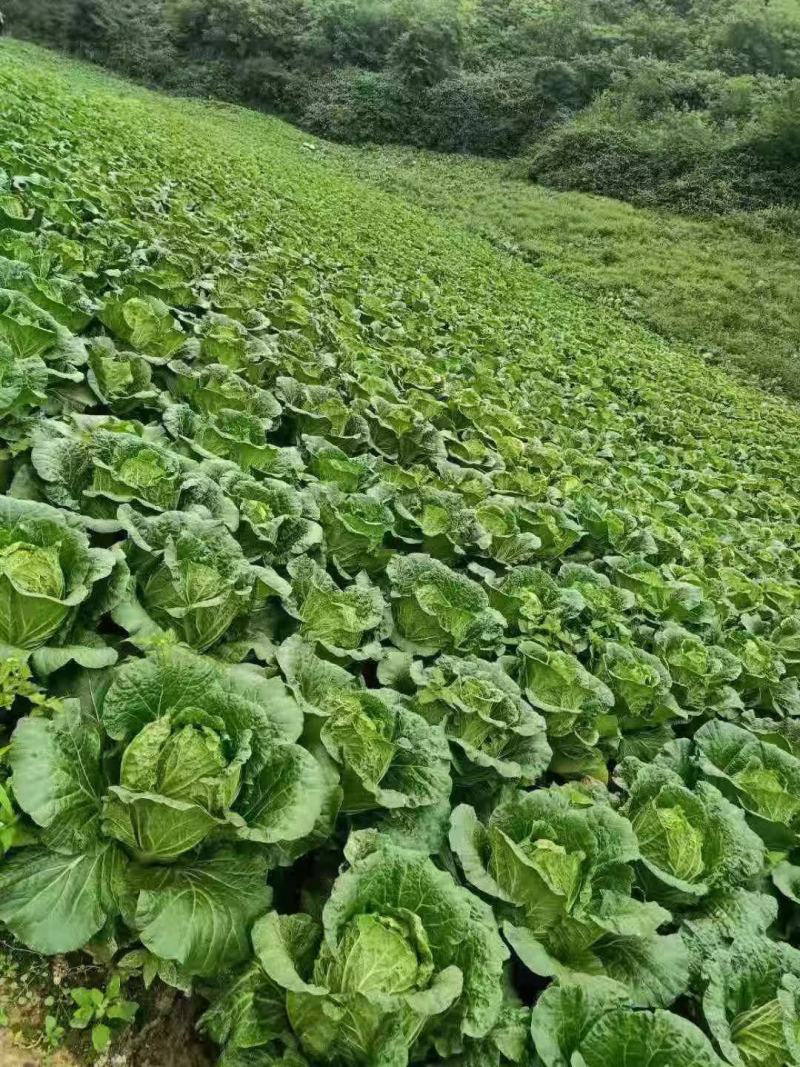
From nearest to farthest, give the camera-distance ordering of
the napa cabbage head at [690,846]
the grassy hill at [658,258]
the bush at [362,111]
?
1. the napa cabbage head at [690,846]
2. the grassy hill at [658,258]
3. the bush at [362,111]

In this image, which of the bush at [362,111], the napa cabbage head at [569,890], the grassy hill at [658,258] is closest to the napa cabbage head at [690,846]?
the napa cabbage head at [569,890]

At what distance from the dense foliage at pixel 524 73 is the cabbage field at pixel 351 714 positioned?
24.6 m

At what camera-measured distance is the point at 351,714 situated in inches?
82.7

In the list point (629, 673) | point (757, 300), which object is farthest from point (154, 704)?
point (757, 300)

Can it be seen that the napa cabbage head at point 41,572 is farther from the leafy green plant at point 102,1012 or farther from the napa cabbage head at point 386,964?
the napa cabbage head at point 386,964

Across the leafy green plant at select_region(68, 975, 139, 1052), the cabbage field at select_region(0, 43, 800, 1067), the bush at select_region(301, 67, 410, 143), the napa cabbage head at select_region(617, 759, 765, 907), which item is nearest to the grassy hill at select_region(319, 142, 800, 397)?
the bush at select_region(301, 67, 410, 143)

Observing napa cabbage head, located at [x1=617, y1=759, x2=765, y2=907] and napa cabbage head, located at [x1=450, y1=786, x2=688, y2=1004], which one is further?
napa cabbage head, located at [x1=617, y1=759, x2=765, y2=907]

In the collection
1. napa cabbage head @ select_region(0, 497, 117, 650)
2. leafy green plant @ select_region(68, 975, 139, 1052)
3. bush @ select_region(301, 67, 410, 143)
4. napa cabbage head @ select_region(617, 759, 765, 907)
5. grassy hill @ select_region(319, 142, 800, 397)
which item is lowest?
leafy green plant @ select_region(68, 975, 139, 1052)

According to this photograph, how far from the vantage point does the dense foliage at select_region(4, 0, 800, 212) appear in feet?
86.0

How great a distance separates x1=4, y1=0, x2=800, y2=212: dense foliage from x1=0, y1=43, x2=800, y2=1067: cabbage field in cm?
2456

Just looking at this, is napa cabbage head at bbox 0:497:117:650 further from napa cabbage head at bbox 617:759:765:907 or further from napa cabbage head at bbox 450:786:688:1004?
napa cabbage head at bbox 617:759:765:907

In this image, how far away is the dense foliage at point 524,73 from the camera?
26.2 m

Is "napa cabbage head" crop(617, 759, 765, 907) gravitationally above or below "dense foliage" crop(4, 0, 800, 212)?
below

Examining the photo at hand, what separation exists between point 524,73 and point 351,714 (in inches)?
1643
